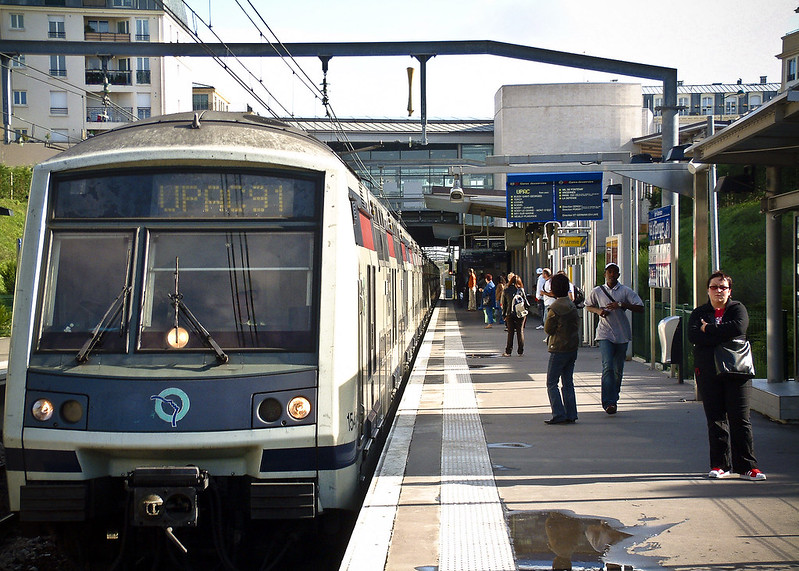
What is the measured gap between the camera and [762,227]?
23.8m

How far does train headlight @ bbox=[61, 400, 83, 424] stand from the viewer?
6027 millimetres

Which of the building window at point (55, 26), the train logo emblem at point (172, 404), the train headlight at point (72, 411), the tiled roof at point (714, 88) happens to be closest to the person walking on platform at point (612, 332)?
the train logo emblem at point (172, 404)

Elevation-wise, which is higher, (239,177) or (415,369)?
(239,177)

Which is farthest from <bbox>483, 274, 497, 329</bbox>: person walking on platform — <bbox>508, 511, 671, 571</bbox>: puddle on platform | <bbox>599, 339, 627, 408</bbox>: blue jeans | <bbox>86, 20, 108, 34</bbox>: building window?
<bbox>86, 20, 108, 34</bbox>: building window

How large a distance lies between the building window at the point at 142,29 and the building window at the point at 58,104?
18.5 ft

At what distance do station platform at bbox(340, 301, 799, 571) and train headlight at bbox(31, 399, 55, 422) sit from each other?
2013mm

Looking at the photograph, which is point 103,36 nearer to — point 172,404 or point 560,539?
point 172,404

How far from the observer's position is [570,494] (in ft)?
23.5

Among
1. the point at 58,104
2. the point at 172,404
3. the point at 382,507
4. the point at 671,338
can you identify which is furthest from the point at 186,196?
the point at 58,104

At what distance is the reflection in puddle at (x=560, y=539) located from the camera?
546 centimetres

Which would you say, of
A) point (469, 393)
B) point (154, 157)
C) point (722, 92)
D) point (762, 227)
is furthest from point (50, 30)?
point (722, 92)

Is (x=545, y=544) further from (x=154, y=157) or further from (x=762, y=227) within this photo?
(x=762, y=227)

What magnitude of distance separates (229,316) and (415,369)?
11184 mm

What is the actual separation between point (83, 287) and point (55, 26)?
5791cm
